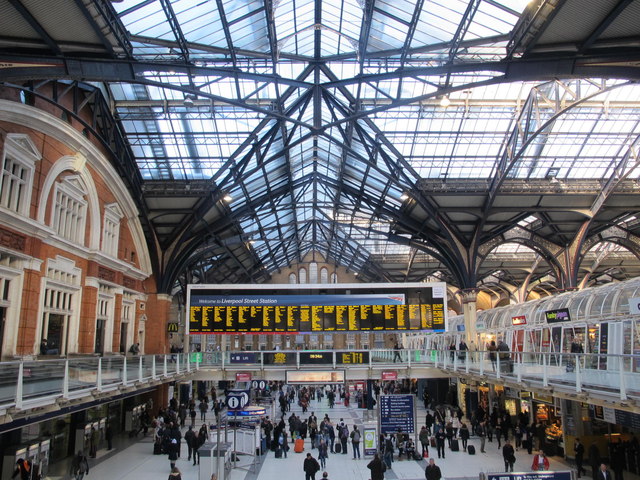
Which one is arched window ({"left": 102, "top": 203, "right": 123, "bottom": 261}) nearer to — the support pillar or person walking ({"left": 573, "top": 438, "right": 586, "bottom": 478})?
the support pillar

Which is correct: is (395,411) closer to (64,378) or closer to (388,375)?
(388,375)

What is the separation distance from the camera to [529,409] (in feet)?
88.3

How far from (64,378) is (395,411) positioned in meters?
14.7

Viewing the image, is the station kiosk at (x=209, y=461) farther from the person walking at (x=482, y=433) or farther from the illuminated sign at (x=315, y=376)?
Result: the person walking at (x=482, y=433)

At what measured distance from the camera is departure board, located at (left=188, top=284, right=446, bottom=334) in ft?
99.9

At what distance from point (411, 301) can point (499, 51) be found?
14526 mm

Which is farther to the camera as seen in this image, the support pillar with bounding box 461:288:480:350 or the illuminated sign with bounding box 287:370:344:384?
the support pillar with bounding box 461:288:480:350

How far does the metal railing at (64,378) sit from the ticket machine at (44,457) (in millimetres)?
3656

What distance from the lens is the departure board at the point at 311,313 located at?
99.9 ft

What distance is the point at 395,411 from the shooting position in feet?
78.1

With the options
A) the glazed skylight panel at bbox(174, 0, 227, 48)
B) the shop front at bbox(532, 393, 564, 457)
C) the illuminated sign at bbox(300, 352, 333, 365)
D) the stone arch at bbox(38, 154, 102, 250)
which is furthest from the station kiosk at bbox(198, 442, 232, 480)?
the glazed skylight panel at bbox(174, 0, 227, 48)

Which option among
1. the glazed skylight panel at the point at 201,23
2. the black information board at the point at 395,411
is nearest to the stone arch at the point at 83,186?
the glazed skylight panel at the point at 201,23

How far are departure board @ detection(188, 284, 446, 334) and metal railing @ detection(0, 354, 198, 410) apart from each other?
7.70 m

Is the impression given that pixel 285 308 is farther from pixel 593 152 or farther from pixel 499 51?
pixel 593 152
